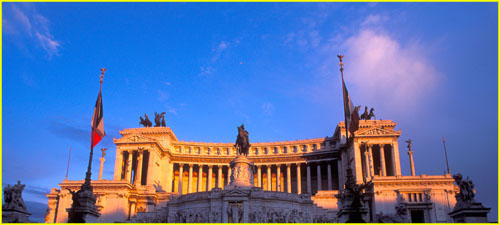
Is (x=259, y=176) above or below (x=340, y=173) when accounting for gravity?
above

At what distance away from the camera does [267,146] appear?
94750 mm

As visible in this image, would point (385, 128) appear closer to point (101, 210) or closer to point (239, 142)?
point (239, 142)

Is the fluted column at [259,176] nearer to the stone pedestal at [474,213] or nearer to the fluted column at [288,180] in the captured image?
the fluted column at [288,180]

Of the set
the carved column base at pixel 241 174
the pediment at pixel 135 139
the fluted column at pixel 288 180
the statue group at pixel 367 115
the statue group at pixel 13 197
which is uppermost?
the statue group at pixel 367 115

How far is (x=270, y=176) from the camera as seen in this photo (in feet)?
298

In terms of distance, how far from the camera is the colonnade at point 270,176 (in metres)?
88.8

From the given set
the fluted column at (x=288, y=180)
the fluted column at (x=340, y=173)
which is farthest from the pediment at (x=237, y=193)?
the fluted column at (x=288, y=180)

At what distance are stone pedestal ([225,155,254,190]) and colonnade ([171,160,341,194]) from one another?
3503 cm

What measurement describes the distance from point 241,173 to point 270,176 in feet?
129

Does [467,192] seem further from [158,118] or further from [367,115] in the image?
[158,118]

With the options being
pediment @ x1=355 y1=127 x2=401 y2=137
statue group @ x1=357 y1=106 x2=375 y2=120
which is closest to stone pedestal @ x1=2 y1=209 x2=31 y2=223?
pediment @ x1=355 y1=127 x2=401 y2=137

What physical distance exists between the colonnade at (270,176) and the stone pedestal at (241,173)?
115 feet

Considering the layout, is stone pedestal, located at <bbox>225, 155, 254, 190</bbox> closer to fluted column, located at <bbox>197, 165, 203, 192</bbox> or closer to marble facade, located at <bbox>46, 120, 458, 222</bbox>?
marble facade, located at <bbox>46, 120, 458, 222</bbox>

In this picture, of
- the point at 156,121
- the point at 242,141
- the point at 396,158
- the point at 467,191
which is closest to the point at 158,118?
the point at 156,121
